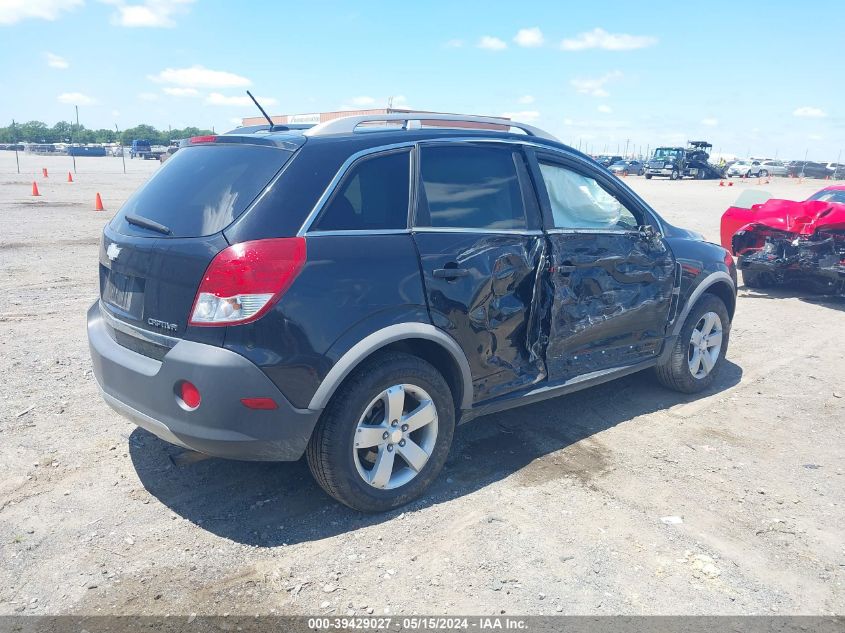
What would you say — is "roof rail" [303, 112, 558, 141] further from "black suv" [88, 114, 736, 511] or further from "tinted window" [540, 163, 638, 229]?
"tinted window" [540, 163, 638, 229]

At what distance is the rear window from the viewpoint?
3.23m

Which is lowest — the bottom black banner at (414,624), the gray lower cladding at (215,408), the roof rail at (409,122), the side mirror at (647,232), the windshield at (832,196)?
the bottom black banner at (414,624)

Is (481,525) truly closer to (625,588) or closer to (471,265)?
(625,588)

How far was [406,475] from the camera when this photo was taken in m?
3.65

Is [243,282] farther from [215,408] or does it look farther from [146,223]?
[146,223]

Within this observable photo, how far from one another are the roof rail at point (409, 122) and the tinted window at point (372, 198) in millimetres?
273

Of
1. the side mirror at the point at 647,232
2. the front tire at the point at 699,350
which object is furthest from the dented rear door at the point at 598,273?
the front tire at the point at 699,350

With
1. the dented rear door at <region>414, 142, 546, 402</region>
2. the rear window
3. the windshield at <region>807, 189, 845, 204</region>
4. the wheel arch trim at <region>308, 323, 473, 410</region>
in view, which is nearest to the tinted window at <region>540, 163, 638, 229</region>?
the dented rear door at <region>414, 142, 546, 402</region>

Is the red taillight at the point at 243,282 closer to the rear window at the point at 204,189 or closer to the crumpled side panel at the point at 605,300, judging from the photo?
the rear window at the point at 204,189

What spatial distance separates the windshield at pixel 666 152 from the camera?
152 ft

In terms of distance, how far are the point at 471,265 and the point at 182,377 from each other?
1.59 metres

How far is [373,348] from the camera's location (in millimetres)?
3287

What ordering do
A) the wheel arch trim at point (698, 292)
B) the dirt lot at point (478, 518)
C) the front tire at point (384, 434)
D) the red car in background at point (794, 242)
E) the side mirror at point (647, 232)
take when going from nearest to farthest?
the dirt lot at point (478, 518) < the front tire at point (384, 434) < the side mirror at point (647, 232) < the wheel arch trim at point (698, 292) < the red car in background at point (794, 242)

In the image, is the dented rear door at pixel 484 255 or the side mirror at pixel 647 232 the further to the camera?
the side mirror at pixel 647 232
